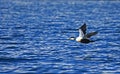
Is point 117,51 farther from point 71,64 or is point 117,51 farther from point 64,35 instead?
point 64,35

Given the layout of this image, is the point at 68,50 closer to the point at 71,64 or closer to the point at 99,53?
the point at 99,53

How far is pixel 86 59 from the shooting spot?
36.6 m

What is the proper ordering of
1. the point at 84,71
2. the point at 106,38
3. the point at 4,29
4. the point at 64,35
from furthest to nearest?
the point at 4,29 → the point at 64,35 → the point at 106,38 → the point at 84,71

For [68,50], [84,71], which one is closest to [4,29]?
[68,50]

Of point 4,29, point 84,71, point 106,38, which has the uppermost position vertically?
point 4,29

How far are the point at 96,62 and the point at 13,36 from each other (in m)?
19.9

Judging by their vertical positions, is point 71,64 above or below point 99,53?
below

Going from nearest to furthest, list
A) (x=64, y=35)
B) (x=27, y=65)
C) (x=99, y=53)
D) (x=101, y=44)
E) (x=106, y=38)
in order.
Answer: (x=27, y=65)
(x=99, y=53)
(x=101, y=44)
(x=106, y=38)
(x=64, y=35)

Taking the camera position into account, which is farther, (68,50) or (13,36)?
(13,36)

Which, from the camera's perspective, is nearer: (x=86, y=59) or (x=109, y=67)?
(x=109, y=67)

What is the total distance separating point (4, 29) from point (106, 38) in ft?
52.0

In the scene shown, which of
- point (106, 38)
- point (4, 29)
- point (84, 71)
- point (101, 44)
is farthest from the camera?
point (4, 29)

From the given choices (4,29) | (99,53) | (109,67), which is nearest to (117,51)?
(99,53)

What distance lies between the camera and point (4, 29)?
61.9 metres
